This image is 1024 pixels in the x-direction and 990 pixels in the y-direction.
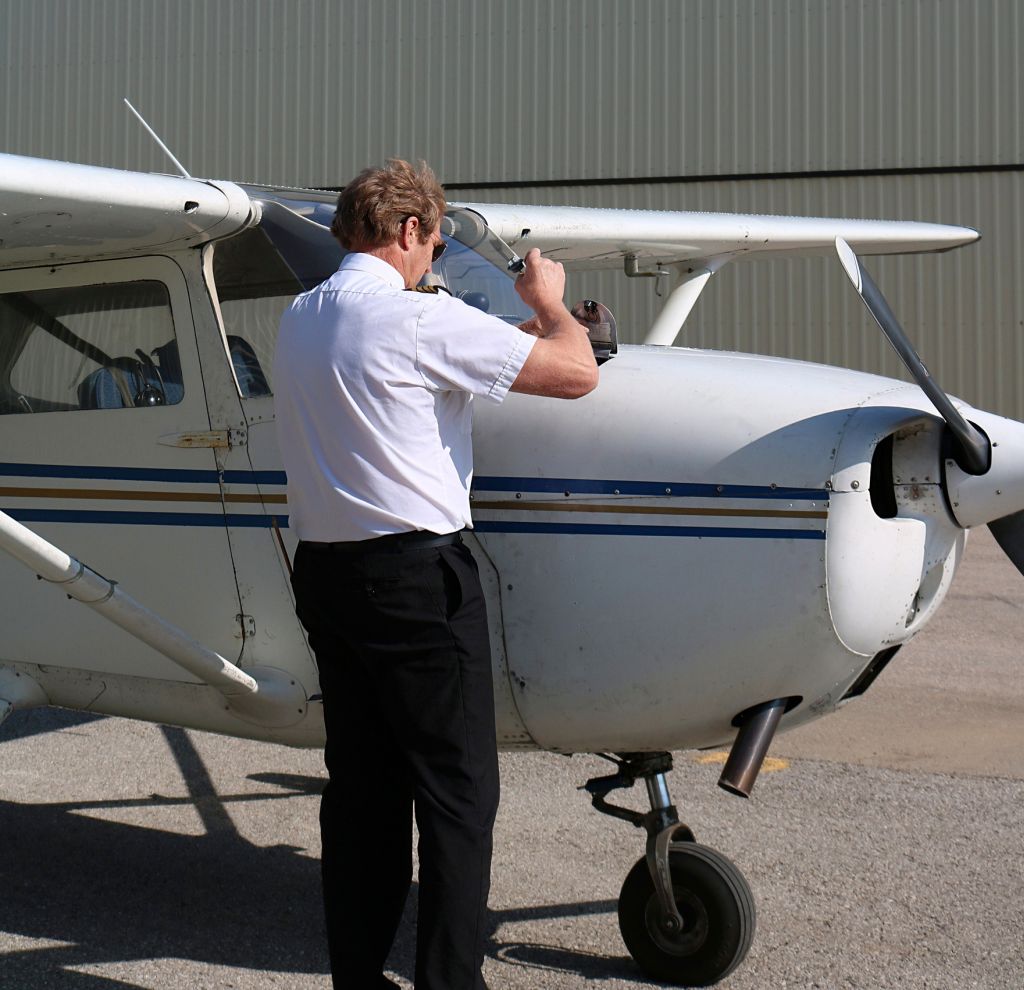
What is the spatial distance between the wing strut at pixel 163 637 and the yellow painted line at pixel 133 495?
32 centimetres

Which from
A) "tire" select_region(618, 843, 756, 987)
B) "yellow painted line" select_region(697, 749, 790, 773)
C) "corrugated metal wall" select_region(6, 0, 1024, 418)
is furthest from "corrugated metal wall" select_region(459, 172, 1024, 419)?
"tire" select_region(618, 843, 756, 987)

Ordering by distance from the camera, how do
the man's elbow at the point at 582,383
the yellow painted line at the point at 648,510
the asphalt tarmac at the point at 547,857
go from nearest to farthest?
1. the man's elbow at the point at 582,383
2. the yellow painted line at the point at 648,510
3. the asphalt tarmac at the point at 547,857

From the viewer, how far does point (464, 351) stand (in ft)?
8.34

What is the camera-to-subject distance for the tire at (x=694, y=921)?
10.6 feet

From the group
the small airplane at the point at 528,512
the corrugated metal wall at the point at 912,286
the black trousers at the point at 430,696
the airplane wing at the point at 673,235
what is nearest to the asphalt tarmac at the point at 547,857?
the black trousers at the point at 430,696

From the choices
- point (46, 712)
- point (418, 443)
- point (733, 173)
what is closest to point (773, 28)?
point (733, 173)

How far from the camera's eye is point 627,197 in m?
14.6

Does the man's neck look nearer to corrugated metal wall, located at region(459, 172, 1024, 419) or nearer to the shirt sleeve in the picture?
the shirt sleeve

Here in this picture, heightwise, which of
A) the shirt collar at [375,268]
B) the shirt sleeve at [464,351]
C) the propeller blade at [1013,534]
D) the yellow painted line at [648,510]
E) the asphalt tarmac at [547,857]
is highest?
the shirt collar at [375,268]

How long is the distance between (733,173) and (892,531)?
1198cm

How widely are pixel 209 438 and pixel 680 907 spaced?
1.74 metres

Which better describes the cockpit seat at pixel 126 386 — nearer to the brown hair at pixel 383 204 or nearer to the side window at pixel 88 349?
the side window at pixel 88 349

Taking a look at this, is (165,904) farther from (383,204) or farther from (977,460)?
(977,460)

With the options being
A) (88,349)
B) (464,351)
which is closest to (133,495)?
(88,349)
